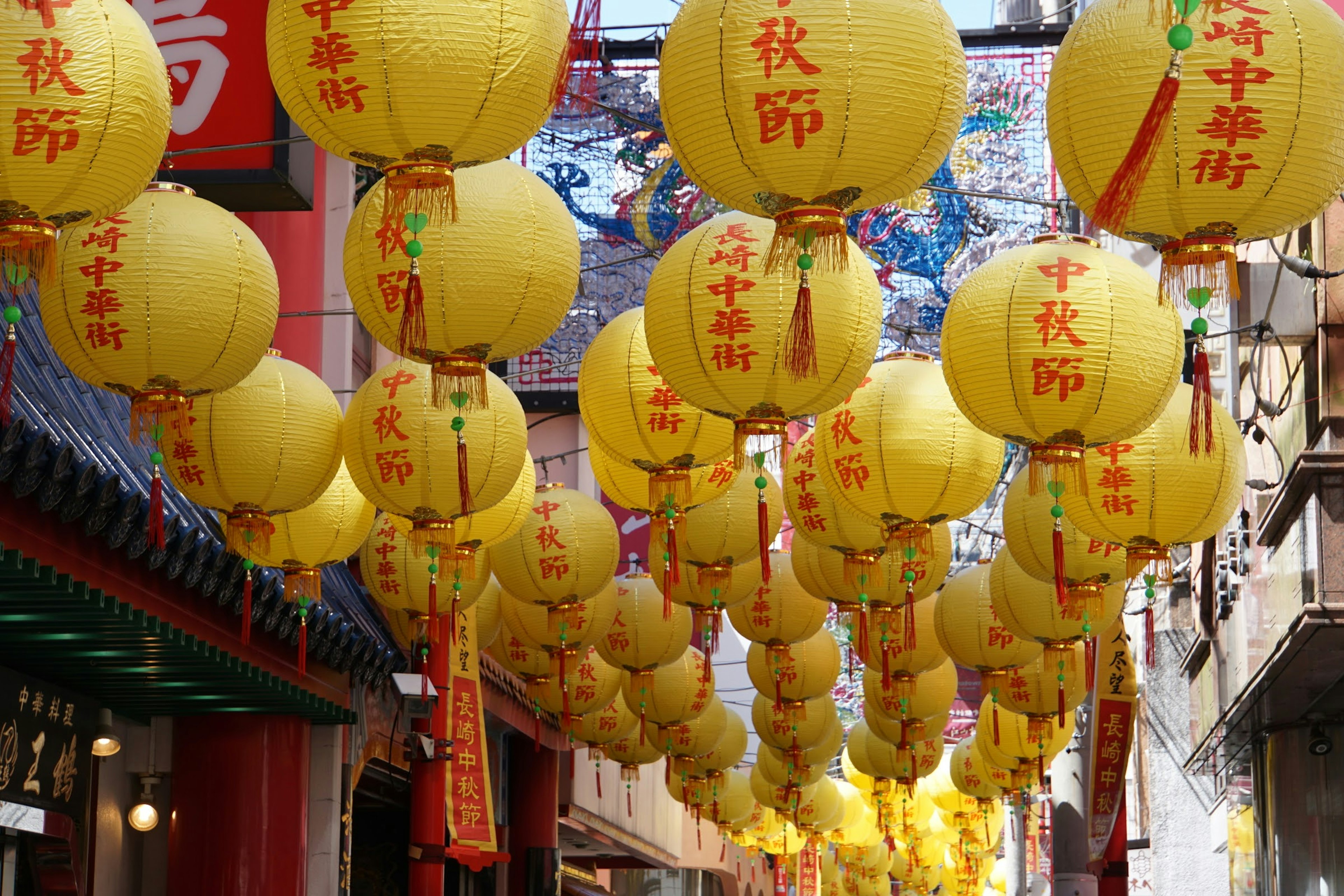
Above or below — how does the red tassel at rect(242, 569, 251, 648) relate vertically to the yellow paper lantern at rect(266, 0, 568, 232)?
below

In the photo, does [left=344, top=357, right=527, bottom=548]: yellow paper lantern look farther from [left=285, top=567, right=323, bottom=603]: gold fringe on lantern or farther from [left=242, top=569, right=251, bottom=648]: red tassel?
[left=285, top=567, right=323, bottom=603]: gold fringe on lantern

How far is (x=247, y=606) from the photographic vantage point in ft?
30.7

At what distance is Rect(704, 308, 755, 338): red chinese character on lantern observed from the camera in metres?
7.56

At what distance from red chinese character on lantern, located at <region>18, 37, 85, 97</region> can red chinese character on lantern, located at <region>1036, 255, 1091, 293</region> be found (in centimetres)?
394

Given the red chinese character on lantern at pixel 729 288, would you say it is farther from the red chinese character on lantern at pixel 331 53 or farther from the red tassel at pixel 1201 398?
the red chinese character on lantern at pixel 331 53

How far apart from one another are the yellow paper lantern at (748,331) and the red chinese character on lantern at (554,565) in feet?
12.1

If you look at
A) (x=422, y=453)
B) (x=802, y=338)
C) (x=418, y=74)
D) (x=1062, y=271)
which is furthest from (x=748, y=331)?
(x=418, y=74)

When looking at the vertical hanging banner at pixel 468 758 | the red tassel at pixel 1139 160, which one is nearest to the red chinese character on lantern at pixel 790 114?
the red tassel at pixel 1139 160

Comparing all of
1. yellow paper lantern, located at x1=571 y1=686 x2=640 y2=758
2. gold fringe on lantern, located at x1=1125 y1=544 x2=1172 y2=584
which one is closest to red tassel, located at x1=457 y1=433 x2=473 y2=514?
gold fringe on lantern, located at x1=1125 y1=544 x2=1172 y2=584

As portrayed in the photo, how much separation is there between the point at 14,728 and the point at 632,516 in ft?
37.7

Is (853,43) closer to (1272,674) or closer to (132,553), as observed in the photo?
(132,553)

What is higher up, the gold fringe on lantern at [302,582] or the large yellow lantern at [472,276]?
the large yellow lantern at [472,276]

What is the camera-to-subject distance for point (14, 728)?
10344 mm

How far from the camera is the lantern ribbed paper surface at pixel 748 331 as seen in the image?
24.7ft
